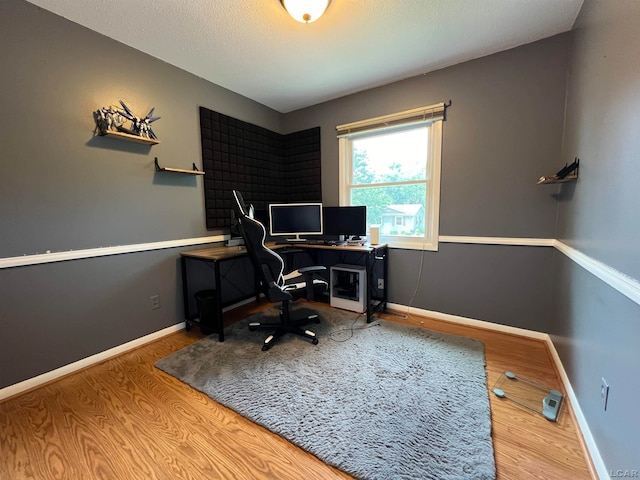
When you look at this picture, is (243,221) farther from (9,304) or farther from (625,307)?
(625,307)

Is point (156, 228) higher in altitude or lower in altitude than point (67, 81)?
lower

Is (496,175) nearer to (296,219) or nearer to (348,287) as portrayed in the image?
(348,287)

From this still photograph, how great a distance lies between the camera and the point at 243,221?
2037 millimetres

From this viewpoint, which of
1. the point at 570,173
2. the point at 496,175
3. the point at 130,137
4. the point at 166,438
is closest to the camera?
the point at 166,438

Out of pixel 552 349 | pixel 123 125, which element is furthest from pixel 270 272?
pixel 552 349

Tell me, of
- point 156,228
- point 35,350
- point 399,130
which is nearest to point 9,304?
point 35,350

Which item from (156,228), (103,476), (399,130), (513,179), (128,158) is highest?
(399,130)

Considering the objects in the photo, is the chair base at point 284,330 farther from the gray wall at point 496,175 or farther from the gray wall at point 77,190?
the gray wall at point 496,175

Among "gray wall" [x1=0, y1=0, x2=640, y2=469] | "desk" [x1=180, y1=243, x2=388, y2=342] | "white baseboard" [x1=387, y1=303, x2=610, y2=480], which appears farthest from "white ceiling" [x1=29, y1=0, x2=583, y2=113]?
"white baseboard" [x1=387, y1=303, x2=610, y2=480]

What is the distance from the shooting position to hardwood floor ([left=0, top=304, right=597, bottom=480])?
3.88ft

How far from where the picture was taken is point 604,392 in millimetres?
1133

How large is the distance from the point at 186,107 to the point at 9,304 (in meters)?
2.01

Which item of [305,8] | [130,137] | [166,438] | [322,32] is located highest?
[322,32]

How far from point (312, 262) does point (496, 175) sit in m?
2.21
